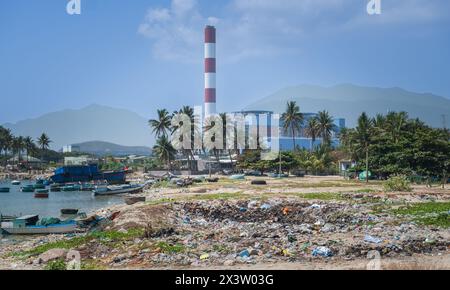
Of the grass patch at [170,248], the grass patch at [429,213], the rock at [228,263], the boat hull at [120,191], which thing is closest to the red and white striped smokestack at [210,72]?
the boat hull at [120,191]

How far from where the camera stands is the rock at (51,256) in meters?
13.8

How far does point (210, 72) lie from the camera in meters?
111

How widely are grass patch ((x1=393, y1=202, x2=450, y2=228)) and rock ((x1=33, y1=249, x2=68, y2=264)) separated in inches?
535

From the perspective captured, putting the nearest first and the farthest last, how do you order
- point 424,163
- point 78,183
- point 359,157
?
point 424,163 → point 359,157 → point 78,183

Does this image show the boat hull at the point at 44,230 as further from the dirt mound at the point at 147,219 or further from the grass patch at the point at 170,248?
the grass patch at the point at 170,248

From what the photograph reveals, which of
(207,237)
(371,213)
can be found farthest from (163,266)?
(371,213)

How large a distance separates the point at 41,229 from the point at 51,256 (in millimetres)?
12485

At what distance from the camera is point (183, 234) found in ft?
59.0

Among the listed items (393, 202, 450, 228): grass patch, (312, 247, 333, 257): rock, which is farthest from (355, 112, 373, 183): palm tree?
(312, 247, 333, 257): rock

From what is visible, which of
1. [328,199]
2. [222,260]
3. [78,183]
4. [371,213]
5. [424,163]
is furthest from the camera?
[78,183]

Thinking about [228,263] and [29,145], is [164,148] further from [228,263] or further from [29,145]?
[228,263]

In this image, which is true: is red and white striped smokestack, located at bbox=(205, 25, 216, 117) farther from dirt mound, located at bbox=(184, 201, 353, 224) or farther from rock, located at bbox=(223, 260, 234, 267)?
rock, located at bbox=(223, 260, 234, 267)
